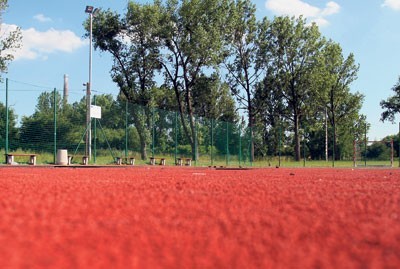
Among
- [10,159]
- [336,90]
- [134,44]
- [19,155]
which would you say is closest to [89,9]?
[134,44]

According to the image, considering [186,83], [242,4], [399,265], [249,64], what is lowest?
[399,265]

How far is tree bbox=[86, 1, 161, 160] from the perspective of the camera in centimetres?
3606

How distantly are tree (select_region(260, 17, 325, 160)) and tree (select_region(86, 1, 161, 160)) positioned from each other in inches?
438

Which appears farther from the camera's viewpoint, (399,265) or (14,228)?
(14,228)

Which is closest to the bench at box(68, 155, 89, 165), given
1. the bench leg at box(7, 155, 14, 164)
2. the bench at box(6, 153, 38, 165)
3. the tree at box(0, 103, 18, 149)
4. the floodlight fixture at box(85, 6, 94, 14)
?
the bench at box(6, 153, 38, 165)

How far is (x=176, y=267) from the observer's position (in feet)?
4.31

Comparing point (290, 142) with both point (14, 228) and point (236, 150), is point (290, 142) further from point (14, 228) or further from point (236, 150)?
point (14, 228)

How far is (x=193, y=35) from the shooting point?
115 ft

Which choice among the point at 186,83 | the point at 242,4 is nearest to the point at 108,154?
the point at 186,83

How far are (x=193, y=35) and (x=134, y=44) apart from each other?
4.95 metres

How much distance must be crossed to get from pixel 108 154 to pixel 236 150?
1033cm

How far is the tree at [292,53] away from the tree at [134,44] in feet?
36.5

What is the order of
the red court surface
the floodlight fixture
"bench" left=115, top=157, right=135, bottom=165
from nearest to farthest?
the red court surface, "bench" left=115, top=157, right=135, bottom=165, the floodlight fixture

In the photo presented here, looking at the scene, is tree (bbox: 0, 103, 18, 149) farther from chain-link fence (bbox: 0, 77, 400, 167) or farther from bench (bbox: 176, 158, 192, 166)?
bench (bbox: 176, 158, 192, 166)
